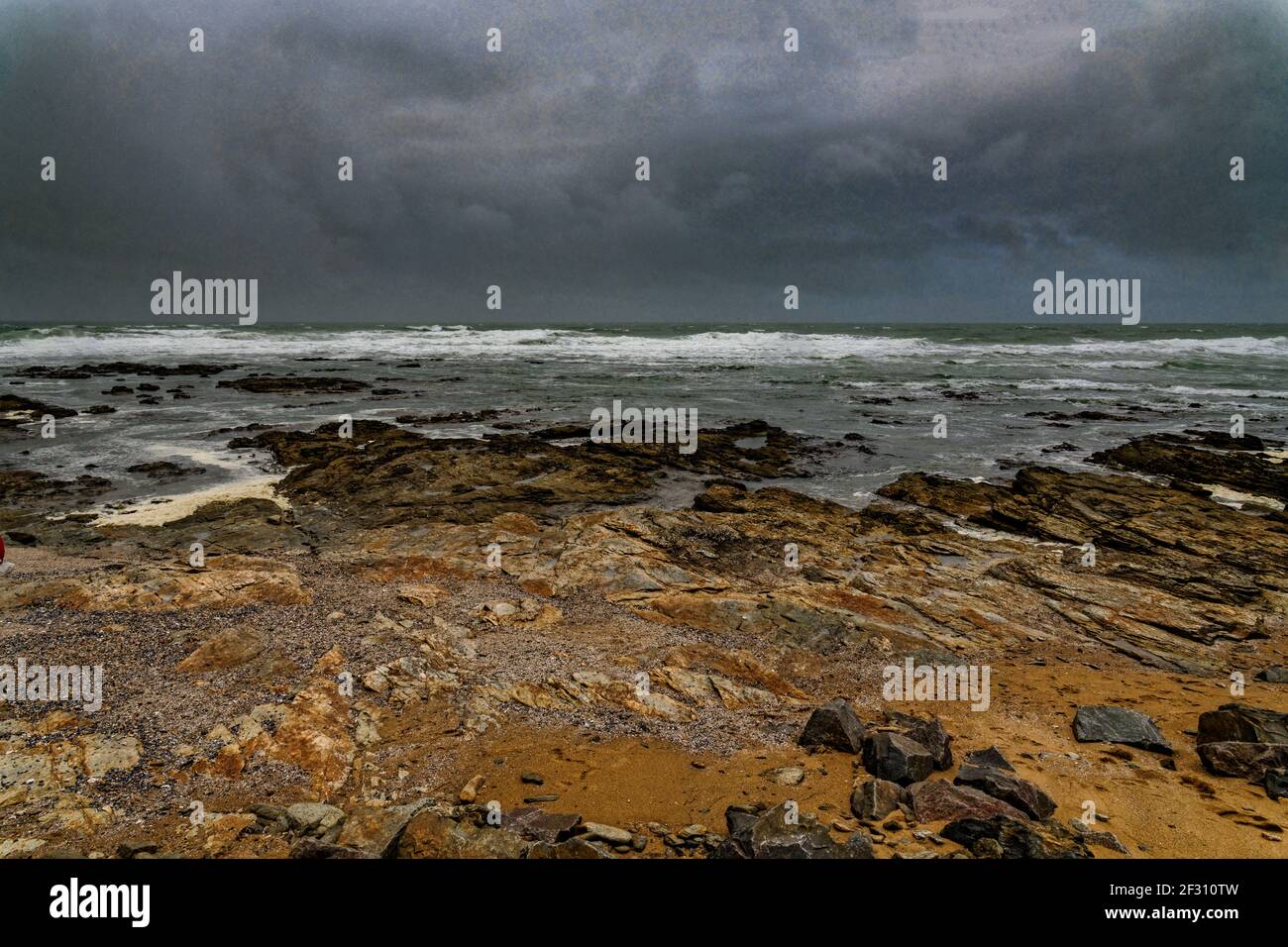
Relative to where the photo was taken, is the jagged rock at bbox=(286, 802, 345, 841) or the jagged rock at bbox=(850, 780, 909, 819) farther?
the jagged rock at bbox=(850, 780, 909, 819)

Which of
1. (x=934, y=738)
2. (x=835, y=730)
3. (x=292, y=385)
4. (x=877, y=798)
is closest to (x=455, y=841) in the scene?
(x=877, y=798)

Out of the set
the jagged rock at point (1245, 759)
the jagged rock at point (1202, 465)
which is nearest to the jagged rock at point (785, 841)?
the jagged rock at point (1245, 759)

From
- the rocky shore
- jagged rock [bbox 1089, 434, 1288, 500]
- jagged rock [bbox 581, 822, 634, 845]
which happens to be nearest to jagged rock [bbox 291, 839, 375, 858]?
the rocky shore

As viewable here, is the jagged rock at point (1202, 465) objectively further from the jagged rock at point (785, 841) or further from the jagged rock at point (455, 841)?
the jagged rock at point (455, 841)

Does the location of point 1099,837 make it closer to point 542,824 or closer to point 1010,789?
point 1010,789

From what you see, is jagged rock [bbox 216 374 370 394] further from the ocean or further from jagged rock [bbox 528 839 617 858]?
jagged rock [bbox 528 839 617 858]

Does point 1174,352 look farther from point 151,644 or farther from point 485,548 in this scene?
point 151,644

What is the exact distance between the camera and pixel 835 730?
5.83 meters

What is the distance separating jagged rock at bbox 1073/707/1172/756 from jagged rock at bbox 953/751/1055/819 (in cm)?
153

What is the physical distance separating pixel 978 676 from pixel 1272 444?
860 inches

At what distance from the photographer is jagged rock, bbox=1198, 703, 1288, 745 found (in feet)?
19.1

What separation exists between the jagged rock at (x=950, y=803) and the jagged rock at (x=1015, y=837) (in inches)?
4.5

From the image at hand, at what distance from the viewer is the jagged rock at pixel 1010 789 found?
15.8 ft
